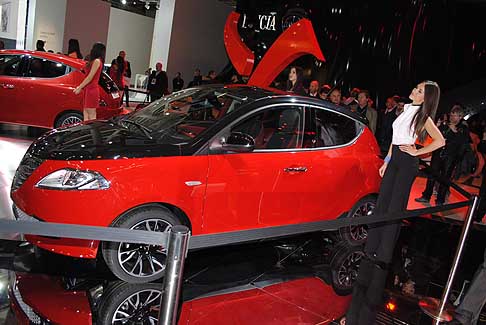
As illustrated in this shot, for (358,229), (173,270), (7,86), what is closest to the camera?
(173,270)

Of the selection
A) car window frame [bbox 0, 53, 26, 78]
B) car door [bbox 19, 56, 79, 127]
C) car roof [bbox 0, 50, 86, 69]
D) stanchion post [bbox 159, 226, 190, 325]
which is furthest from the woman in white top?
car window frame [bbox 0, 53, 26, 78]

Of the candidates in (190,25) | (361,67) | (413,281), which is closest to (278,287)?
(413,281)

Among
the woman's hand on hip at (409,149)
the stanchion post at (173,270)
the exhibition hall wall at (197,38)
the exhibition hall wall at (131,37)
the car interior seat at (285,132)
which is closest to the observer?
the stanchion post at (173,270)

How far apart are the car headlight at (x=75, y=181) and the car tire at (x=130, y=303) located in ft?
2.57

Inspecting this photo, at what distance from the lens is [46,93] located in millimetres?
7332

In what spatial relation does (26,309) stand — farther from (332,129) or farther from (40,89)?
(40,89)

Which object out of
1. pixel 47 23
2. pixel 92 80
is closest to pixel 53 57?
pixel 92 80

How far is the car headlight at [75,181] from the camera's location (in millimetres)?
3180

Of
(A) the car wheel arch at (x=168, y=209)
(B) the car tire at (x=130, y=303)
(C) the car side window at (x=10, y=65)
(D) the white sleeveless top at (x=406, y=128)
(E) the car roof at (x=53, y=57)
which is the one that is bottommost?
(B) the car tire at (x=130, y=303)

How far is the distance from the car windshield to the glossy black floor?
1159mm

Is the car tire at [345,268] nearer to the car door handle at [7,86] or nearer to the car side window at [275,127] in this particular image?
the car side window at [275,127]

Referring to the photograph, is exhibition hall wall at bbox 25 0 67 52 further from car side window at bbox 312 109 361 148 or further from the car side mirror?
the car side mirror

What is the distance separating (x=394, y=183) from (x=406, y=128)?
0.54 m

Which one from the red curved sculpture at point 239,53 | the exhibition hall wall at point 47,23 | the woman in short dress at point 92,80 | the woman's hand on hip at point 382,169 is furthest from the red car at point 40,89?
the exhibition hall wall at point 47,23
